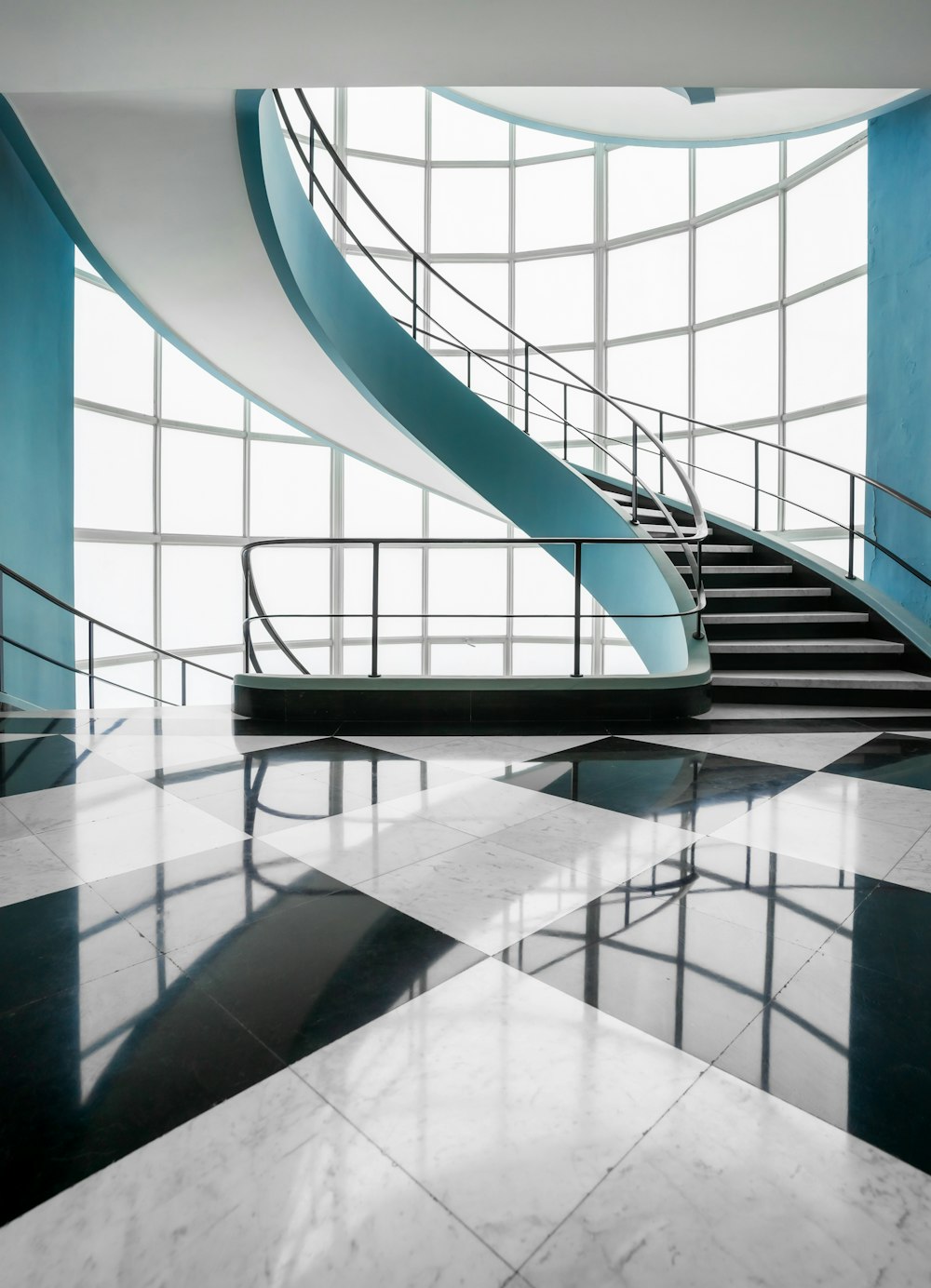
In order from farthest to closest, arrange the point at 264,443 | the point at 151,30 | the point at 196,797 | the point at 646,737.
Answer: the point at 264,443, the point at 646,737, the point at 151,30, the point at 196,797

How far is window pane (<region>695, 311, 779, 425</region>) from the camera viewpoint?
872cm

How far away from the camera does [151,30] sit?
289 cm

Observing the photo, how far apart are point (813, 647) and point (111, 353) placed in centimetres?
858

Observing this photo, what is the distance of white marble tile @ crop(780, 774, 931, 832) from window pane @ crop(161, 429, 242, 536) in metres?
8.76

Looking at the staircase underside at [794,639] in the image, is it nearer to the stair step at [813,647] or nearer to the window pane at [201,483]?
the stair step at [813,647]

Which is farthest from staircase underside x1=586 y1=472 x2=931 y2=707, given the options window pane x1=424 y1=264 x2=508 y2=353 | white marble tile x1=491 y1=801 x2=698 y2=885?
window pane x1=424 y1=264 x2=508 y2=353

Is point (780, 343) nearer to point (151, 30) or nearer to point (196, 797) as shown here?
point (151, 30)

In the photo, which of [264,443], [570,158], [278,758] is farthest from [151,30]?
[570,158]

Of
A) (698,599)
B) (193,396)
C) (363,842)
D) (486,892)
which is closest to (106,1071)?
(486,892)

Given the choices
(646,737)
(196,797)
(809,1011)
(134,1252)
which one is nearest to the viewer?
(134,1252)

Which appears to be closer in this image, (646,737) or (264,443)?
(646,737)

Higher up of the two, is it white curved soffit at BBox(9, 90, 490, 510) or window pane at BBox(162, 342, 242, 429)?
window pane at BBox(162, 342, 242, 429)

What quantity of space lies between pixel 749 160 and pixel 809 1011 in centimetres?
1070

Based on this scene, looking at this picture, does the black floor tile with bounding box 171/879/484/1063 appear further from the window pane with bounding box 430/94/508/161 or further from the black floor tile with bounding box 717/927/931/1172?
the window pane with bounding box 430/94/508/161
